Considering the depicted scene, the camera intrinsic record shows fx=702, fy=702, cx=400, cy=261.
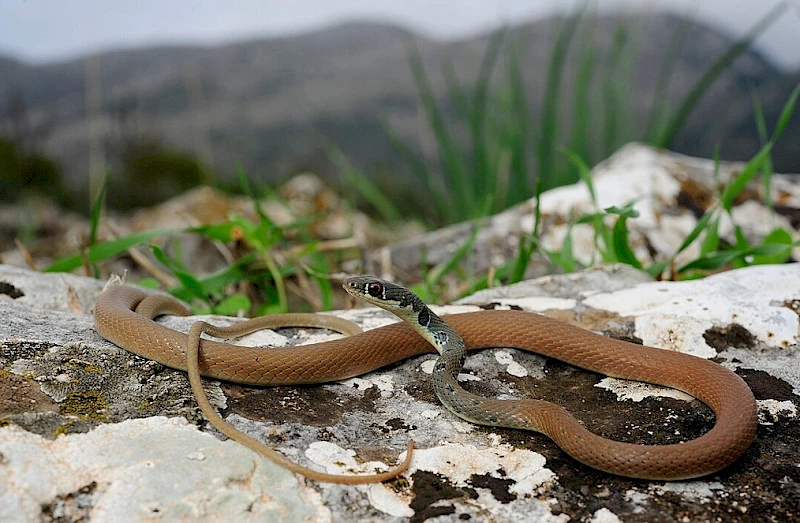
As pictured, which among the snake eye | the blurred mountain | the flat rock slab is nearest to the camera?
the flat rock slab

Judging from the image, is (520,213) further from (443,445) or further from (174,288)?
(443,445)

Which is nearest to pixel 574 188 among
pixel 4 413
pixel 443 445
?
pixel 443 445

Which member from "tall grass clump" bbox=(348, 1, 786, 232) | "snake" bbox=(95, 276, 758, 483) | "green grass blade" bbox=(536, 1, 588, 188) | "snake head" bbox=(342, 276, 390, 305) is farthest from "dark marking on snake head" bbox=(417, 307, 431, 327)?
"green grass blade" bbox=(536, 1, 588, 188)

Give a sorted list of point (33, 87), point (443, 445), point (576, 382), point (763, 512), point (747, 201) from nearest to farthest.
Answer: point (763, 512) → point (443, 445) → point (576, 382) → point (747, 201) → point (33, 87)

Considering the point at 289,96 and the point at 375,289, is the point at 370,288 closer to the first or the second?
the point at 375,289

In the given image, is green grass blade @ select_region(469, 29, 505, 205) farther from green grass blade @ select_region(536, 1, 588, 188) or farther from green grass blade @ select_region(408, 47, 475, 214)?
green grass blade @ select_region(536, 1, 588, 188)

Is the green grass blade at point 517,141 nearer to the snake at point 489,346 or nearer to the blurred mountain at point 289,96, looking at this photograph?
the snake at point 489,346

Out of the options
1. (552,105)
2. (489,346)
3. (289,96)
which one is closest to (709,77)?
(552,105)
